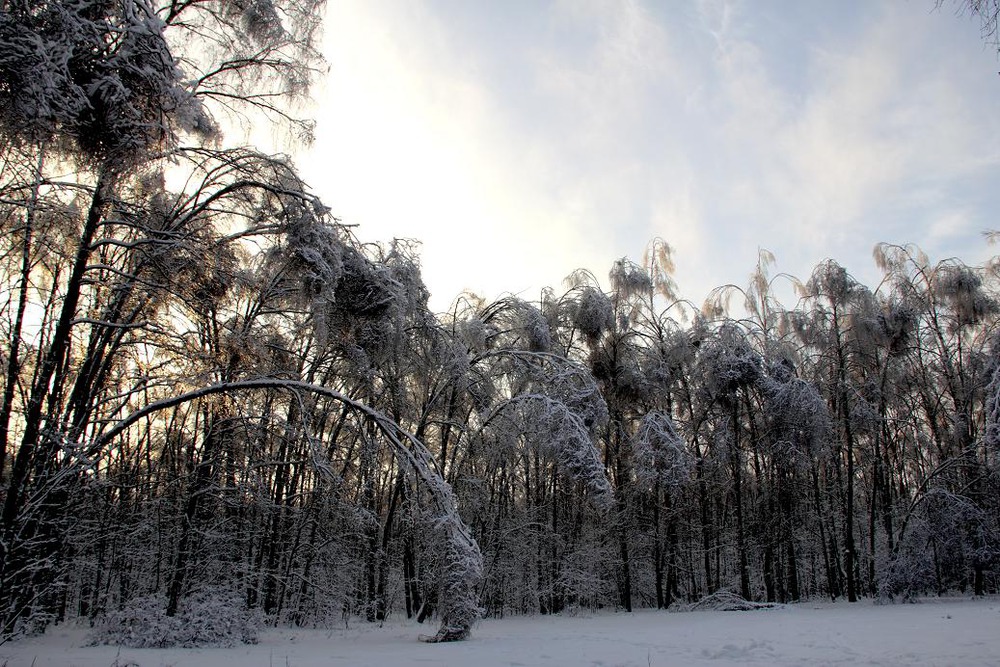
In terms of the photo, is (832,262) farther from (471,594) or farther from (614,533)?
(471,594)

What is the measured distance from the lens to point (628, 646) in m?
9.07

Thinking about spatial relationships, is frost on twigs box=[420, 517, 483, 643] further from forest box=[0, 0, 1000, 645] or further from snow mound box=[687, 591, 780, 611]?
snow mound box=[687, 591, 780, 611]

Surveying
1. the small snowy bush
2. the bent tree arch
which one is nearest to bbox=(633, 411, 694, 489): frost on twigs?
the bent tree arch

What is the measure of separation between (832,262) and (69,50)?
19.1 m

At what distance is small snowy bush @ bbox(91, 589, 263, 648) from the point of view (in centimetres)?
910

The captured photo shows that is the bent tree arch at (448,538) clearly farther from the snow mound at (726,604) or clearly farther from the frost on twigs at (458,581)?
the snow mound at (726,604)

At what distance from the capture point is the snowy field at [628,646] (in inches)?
289

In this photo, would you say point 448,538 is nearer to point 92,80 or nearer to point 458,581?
point 458,581

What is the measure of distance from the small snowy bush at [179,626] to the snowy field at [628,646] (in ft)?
1.17

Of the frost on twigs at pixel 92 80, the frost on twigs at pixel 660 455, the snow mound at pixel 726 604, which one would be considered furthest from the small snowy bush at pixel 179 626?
the snow mound at pixel 726 604

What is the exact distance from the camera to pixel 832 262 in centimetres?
1812

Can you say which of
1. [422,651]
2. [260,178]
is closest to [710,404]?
[422,651]

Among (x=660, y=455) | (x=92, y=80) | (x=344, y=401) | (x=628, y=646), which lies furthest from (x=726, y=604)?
(x=92, y=80)

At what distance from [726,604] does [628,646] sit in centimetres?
868
